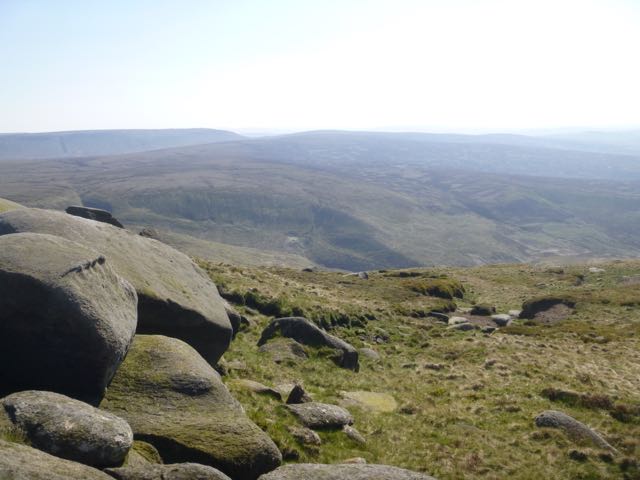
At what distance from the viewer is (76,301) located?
12.5 meters

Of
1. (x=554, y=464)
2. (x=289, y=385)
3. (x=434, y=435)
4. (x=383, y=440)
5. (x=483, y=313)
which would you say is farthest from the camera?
(x=483, y=313)

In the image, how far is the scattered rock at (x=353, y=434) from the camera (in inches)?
685

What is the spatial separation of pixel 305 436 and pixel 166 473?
688 cm

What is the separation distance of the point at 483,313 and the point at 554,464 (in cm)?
3996

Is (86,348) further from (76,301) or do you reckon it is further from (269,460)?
(269,460)

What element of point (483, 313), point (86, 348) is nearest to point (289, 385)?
point (86, 348)

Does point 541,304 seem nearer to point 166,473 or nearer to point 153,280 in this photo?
point 153,280

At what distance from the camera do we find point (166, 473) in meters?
9.88

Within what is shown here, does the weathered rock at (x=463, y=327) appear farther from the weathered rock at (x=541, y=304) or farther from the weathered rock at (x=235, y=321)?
the weathered rock at (x=235, y=321)

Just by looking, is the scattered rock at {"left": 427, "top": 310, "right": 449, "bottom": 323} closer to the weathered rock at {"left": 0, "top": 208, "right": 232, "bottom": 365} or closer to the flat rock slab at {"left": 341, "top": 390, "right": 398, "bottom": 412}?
the flat rock slab at {"left": 341, "top": 390, "right": 398, "bottom": 412}

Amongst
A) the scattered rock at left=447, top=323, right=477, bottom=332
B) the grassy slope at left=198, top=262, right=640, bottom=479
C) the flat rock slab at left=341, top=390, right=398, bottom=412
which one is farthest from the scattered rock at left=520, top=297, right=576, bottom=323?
the flat rock slab at left=341, top=390, right=398, bottom=412

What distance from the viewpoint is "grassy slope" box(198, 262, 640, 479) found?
16.9 meters

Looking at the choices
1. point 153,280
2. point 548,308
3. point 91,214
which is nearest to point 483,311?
point 548,308

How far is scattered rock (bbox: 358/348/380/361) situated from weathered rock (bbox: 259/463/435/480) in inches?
863
